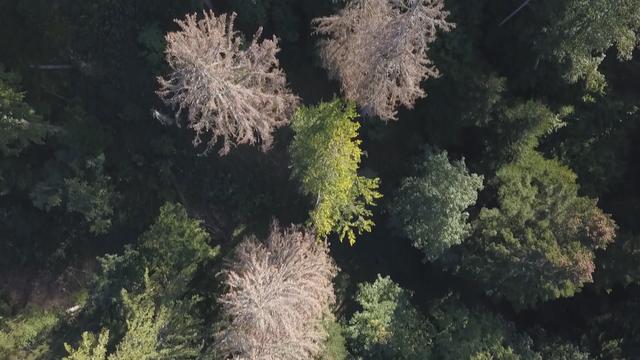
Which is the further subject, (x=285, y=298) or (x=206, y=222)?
(x=206, y=222)

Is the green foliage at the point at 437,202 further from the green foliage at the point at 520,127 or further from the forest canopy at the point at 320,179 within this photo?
the green foliage at the point at 520,127

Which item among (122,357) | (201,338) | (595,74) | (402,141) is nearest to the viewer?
(122,357)

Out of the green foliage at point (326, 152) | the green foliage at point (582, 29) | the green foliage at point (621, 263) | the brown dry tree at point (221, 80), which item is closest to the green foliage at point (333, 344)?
the green foliage at point (326, 152)

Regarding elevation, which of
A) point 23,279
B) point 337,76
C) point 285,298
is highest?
point 337,76

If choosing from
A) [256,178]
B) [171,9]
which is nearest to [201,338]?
[256,178]

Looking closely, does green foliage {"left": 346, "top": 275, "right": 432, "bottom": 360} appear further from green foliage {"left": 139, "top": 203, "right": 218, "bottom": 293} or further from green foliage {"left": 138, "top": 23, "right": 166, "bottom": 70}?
green foliage {"left": 138, "top": 23, "right": 166, "bottom": 70}

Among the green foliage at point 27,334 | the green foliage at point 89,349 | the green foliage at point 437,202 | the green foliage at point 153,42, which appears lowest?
the green foliage at point 89,349

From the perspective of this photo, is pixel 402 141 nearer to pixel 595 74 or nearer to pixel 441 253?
pixel 441 253
